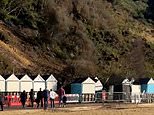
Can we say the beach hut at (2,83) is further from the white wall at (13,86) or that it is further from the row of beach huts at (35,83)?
the white wall at (13,86)

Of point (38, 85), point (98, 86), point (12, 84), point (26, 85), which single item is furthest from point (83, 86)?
point (12, 84)

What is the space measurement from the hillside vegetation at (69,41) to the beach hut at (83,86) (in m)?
12.5

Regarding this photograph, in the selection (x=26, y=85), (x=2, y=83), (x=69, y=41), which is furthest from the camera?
(x=69, y=41)

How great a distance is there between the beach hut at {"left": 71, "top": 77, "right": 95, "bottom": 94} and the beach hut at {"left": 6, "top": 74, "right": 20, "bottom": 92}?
8.39m

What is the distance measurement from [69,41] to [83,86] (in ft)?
120

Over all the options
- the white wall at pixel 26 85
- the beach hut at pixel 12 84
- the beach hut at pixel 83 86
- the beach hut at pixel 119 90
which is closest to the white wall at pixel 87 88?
the beach hut at pixel 83 86

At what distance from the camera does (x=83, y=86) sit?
246 ft

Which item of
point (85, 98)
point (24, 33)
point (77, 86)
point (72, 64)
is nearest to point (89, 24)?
point (24, 33)

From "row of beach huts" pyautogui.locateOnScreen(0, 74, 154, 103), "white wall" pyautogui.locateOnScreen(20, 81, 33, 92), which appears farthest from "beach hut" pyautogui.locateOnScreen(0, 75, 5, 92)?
"white wall" pyautogui.locateOnScreen(20, 81, 33, 92)

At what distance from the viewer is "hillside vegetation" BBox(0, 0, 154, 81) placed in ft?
307

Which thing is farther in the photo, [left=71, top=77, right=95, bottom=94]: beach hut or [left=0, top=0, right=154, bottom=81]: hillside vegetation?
[left=0, top=0, right=154, bottom=81]: hillside vegetation

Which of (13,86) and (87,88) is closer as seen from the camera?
(13,86)

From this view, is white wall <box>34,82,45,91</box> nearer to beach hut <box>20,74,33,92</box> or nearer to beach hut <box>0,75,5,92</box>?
beach hut <box>20,74,33,92</box>

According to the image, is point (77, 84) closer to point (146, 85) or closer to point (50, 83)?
point (50, 83)
